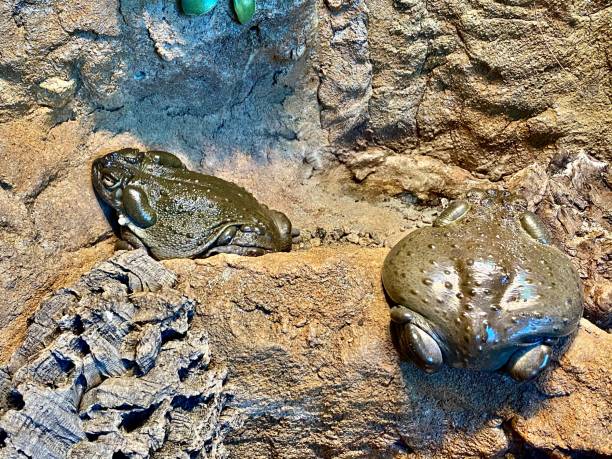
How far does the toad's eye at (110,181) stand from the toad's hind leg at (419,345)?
1380 millimetres

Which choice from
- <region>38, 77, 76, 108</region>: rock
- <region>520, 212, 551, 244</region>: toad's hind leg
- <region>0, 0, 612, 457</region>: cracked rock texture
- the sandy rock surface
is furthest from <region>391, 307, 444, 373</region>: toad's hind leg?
<region>38, 77, 76, 108</region>: rock

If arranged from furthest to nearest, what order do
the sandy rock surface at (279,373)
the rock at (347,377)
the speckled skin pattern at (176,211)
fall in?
1. the speckled skin pattern at (176,211)
2. the rock at (347,377)
3. the sandy rock surface at (279,373)

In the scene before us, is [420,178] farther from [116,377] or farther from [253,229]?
[116,377]

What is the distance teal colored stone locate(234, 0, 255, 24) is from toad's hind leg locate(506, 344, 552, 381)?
5.97ft

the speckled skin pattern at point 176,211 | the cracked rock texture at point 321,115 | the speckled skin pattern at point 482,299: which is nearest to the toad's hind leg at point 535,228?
the speckled skin pattern at point 482,299

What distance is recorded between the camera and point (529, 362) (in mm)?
2299

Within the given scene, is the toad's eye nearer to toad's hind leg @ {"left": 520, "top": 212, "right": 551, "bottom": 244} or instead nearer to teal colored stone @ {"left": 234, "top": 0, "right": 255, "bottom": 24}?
teal colored stone @ {"left": 234, "top": 0, "right": 255, "bottom": 24}

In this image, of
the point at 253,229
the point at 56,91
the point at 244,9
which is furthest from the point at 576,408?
the point at 56,91

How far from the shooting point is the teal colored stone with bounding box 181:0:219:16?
8.23 feet

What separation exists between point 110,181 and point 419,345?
5.04 feet

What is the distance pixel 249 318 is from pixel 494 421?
1.12 m

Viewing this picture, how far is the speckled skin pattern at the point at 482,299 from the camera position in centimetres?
228

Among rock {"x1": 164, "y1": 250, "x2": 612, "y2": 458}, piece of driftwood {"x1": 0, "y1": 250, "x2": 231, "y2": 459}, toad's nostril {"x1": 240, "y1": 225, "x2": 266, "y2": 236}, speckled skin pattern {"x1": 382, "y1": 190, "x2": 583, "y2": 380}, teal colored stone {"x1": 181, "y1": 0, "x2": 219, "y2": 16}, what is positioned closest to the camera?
piece of driftwood {"x1": 0, "y1": 250, "x2": 231, "y2": 459}

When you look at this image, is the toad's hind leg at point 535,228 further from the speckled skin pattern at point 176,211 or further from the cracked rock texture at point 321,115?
the speckled skin pattern at point 176,211
